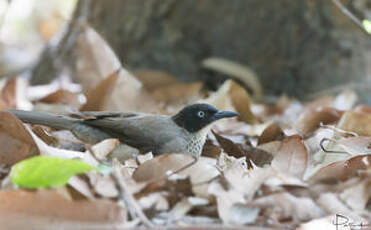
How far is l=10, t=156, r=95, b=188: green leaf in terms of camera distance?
2678 mm

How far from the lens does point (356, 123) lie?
4754 mm

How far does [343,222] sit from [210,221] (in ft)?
2.17

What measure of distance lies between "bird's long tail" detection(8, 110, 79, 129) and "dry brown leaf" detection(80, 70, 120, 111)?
877 mm

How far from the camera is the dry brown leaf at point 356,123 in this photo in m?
4.65

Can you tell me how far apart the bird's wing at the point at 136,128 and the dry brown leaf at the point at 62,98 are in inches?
53.3

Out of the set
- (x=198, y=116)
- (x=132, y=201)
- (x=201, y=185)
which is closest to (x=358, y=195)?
(x=201, y=185)

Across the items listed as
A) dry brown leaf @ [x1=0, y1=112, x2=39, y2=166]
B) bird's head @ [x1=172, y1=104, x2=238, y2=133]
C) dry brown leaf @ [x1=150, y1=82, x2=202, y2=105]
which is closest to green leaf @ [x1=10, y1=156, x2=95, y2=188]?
dry brown leaf @ [x1=0, y1=112, x2=39, y2=166]

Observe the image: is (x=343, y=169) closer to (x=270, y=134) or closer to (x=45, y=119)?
(x=270, y=134)

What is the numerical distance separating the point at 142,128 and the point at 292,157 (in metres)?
1.29

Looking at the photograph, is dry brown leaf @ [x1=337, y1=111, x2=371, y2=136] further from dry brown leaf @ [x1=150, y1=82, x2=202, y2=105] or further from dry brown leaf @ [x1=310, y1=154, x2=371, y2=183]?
dry brown leaf @ [x1=150, y1=82, x2=202, y2=105]

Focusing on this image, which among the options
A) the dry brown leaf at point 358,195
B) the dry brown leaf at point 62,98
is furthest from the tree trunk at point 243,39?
the dry brown leaf at point 358,195

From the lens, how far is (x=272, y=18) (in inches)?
300

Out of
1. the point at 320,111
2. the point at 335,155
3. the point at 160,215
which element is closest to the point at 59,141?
the point at 160,215

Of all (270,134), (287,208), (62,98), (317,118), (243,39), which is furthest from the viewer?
(243,39)
